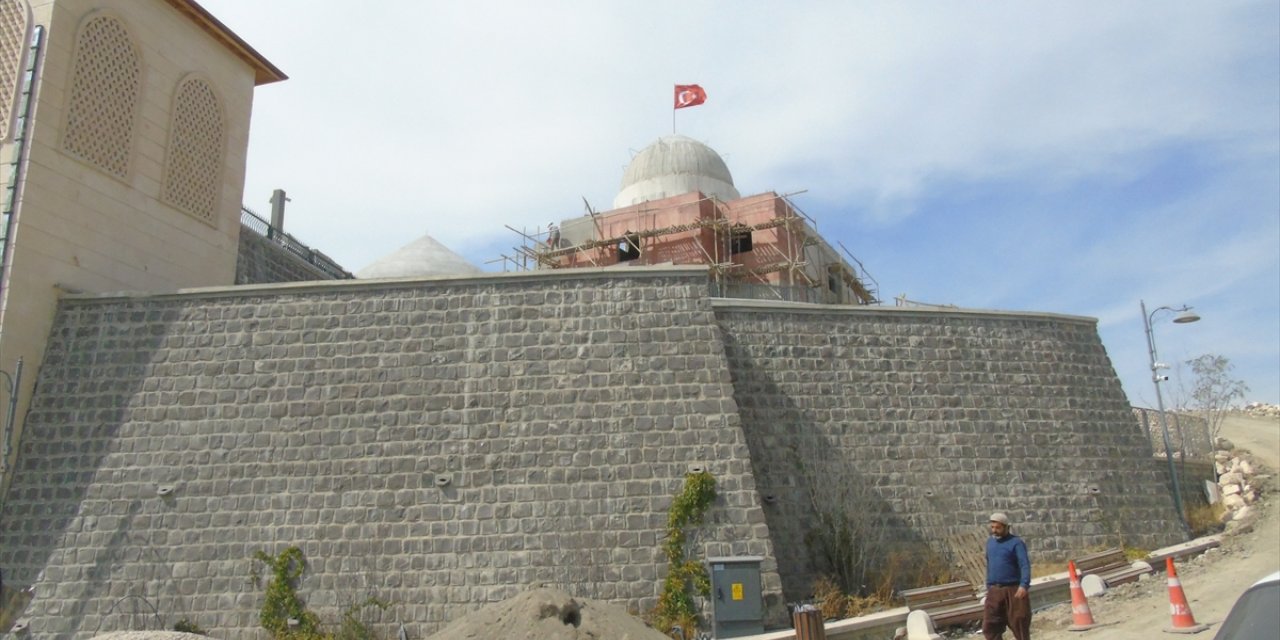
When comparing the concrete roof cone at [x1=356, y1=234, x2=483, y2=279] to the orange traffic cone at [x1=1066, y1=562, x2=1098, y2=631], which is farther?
the concrete roof cone at [x1=356, y1=234, x2=483, y2=279]

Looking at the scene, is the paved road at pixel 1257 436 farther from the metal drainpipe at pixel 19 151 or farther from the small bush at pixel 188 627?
the metal drainpipe at pixel 19 151

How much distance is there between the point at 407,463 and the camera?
1073 centimetres

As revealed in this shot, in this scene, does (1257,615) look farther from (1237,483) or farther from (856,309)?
(1237,483)

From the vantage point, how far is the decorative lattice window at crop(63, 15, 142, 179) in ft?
40.1

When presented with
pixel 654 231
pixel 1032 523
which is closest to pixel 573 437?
pixel 1032 523

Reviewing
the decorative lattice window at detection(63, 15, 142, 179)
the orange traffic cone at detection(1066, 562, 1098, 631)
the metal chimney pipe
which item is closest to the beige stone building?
the decorative lattice window at detection(63, 15, 142, 179)

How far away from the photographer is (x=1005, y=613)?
7.13 meters

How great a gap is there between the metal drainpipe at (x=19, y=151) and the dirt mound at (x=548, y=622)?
7.96m

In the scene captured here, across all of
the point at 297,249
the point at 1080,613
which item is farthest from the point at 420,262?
the point at 1080,613

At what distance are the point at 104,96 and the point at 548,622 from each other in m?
10.6

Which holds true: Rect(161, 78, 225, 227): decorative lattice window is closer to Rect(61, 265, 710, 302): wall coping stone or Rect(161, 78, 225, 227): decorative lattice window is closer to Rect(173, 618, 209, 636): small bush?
Rect(61, 265, 710, 302): wall coping stone

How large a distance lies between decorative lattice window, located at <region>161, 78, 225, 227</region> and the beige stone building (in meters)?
0.02

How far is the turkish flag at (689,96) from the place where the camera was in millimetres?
28359

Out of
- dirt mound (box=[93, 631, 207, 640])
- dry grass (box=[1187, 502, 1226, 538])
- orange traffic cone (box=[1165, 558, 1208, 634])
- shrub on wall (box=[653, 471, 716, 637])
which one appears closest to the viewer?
orange traffic cone (box=[1165, 558, 1208, 634])
